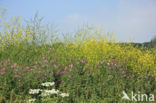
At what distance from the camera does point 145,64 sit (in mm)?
7512

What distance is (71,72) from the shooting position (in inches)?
232

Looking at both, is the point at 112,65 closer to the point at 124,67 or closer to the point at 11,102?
the point at 124,67

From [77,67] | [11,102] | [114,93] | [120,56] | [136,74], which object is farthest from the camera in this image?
[120,56]

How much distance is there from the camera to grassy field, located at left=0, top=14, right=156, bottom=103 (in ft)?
15.6

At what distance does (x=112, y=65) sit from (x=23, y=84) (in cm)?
294

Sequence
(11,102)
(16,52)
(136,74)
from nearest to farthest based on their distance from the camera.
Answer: (11,102) < (136,74) < (16,52)

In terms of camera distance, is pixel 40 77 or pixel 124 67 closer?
pixel 40 77

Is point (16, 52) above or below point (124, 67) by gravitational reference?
above

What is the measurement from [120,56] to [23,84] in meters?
4.20

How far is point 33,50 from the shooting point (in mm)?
9938

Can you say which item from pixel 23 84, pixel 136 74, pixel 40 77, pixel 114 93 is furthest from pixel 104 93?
pixel 136 74

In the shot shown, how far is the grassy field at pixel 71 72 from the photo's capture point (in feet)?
15.6

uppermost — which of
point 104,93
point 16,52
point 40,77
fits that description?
point 16,52

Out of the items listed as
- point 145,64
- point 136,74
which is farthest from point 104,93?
point 145,64
